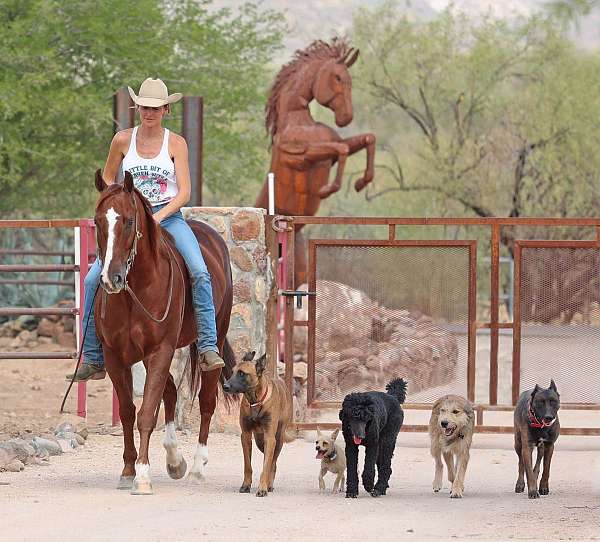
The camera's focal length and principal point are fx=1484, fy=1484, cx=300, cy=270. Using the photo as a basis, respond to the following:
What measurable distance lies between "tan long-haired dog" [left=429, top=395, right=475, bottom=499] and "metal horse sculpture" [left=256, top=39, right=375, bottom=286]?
472 inches

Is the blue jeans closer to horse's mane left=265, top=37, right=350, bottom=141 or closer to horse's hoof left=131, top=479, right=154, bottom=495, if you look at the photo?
horse's hoof left=131, top=479, right=154, bottom=495

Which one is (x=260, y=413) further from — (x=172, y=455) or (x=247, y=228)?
(x=247, y=228)

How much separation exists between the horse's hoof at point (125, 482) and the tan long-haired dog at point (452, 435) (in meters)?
1.96

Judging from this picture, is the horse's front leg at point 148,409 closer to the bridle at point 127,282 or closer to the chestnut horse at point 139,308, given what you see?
the chestnut horse at point 139,308

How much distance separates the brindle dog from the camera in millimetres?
9109

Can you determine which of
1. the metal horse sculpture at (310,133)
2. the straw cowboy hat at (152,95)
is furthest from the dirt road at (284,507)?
the metal horse sculpture at (310,133)

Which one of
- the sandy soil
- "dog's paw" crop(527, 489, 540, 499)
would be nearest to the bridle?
the sandy soil

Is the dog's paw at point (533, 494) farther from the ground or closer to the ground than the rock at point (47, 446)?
closer to the ground

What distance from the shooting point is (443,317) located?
12.5 m

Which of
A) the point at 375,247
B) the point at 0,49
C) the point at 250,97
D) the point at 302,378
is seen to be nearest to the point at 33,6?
the point at 0,49

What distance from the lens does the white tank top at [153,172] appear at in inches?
378

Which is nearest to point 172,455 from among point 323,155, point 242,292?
point 242,292

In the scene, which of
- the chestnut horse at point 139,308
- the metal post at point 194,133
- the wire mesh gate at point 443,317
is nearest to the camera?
the chestnut horse at point 139,308

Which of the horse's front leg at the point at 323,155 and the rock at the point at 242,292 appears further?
the horse's front leg at the point at 323,155
